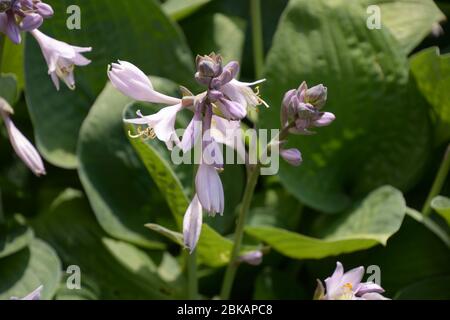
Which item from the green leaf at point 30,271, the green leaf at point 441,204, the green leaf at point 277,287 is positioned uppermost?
the green leaf at point 441,204

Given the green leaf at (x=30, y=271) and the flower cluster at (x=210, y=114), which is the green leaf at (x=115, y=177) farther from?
the flower cluster at (x=210, y=114)

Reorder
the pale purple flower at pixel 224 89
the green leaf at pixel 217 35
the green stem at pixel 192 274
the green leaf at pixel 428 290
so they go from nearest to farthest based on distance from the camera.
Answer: the pale purple flower at pixel 224 89, the green stem at pixel 192 274, the green leaf at pixel 428 290, the green leaf at pixel 217 35

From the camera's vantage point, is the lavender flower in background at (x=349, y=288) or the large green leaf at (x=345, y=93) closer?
the lavender flower in background at (x=349, y=288)

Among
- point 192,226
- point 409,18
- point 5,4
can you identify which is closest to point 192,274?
point 192,226

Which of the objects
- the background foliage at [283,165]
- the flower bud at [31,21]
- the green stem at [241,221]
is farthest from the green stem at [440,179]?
the flower bud at [31,21]

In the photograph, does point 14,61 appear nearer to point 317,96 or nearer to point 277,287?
point 277,287

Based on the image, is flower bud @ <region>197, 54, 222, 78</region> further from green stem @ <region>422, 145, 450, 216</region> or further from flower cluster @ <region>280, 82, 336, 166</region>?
green stem @ <region>422, 145, 450, 216</region>
